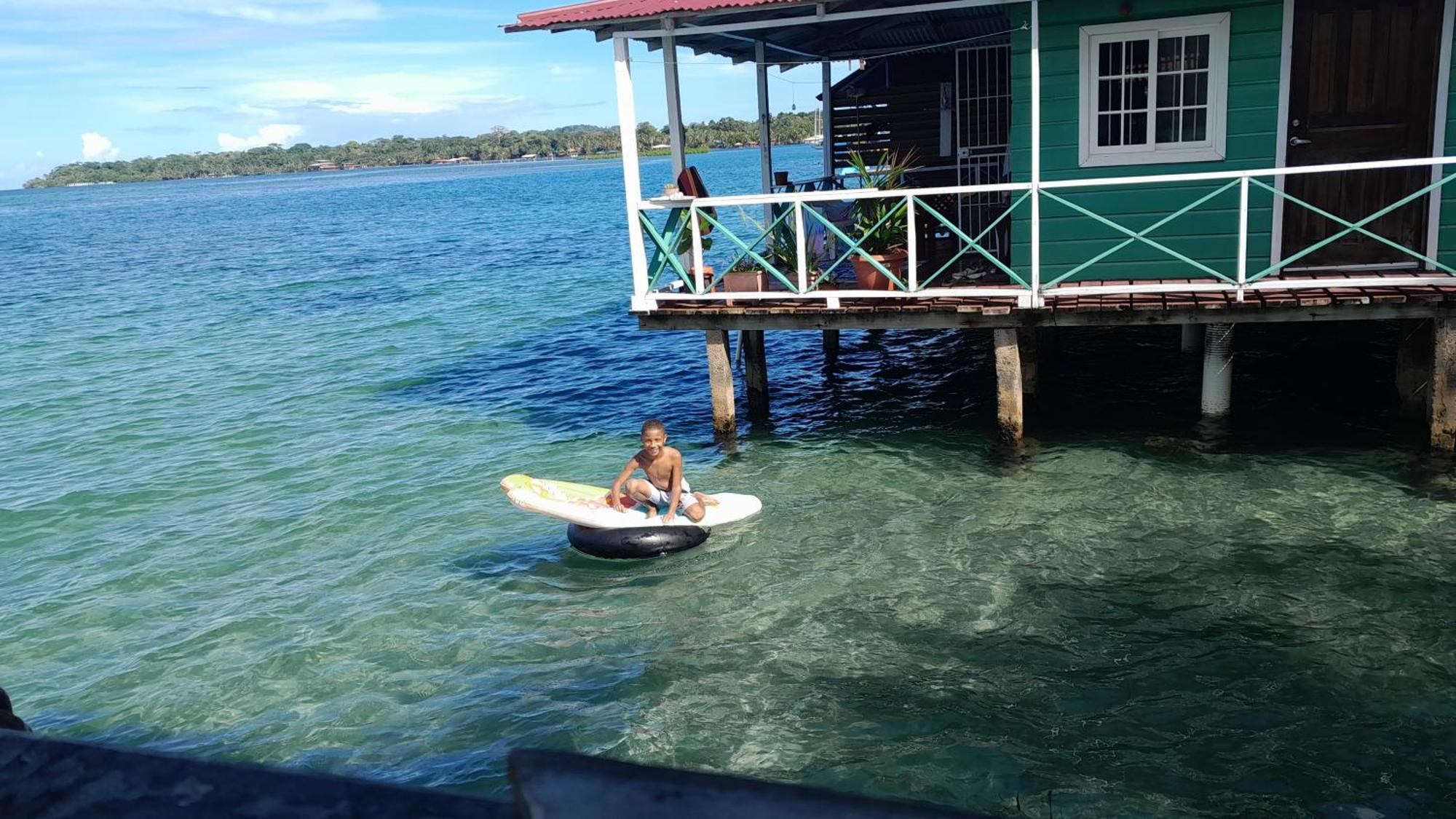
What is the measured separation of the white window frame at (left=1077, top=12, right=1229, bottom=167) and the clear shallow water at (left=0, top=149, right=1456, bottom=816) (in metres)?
3.02

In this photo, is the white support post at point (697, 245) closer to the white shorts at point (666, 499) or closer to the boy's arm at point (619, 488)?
the boy's arm at point (619, 488)

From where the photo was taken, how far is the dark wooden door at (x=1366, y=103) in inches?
424

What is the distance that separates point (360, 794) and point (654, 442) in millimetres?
9184

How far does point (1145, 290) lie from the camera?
10836 mm

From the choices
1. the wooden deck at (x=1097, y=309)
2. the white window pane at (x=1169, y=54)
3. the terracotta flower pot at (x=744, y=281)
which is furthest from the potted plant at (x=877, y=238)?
the white window pane at (x=1169, y=54)

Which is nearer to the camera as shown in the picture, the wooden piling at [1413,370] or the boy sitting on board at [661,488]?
the boy sitting on board at [661,488]

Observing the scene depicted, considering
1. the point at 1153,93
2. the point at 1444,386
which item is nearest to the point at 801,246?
the point at 1153,93

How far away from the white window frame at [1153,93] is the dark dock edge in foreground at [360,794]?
1142 cm

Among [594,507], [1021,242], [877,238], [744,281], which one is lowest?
[594,507]

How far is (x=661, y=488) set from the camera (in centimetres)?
1036

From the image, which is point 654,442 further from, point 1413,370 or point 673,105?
point 1413,370

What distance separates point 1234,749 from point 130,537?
11.2m

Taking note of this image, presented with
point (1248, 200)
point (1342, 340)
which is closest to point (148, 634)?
point (1248, 200)

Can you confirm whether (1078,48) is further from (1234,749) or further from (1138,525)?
(1234,749)
